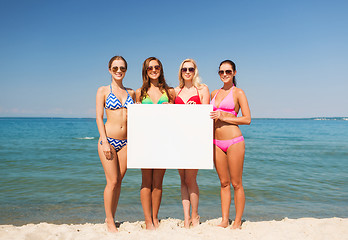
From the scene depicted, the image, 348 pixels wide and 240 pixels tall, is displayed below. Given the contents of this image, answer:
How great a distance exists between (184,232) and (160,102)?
2086 mm

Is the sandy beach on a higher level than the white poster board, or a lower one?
lower

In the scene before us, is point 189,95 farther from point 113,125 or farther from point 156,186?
point 156,186

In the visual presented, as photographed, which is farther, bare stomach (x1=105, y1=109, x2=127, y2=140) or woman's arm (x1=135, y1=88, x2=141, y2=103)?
woman's arm (x1=135, y1=88, x2=141, y2=103)

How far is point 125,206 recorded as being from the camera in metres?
6.69

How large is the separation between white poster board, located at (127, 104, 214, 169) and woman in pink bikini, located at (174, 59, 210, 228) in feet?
1.57

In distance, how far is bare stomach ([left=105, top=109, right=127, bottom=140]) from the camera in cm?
380

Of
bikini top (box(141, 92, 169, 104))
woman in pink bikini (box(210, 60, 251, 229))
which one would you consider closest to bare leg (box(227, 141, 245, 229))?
woman in pink bikini (box(210, 60, 251, 229))

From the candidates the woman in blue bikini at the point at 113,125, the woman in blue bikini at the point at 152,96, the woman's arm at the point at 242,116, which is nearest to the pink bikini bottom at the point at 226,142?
the woman's arm at the point at 242,116

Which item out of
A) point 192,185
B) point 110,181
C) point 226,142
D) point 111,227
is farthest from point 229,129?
point 111,227

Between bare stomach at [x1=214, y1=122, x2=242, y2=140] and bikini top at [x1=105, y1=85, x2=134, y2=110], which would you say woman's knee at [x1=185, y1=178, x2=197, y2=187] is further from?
bikini top at [x1=105, y1=85, x2=134, y2=110]

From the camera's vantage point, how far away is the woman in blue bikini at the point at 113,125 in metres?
3.79

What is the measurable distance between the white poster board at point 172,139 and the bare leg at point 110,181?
1.31ft

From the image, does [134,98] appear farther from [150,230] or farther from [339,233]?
[339,233]

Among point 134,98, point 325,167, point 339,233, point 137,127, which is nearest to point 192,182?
point 137,127
